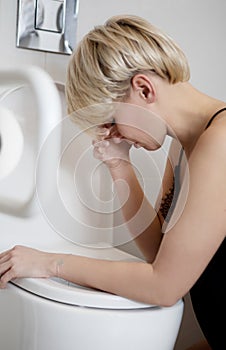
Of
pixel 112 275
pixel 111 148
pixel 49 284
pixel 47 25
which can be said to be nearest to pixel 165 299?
pixel 112 275

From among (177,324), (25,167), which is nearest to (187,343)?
(177,324)

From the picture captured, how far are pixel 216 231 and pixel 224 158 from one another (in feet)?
0.44

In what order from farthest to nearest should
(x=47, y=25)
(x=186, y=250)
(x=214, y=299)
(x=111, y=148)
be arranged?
1. (x=47, y=25)
2. (x=111, y=148)
3. (x=214, y=299)
4. (x=186, y=250)

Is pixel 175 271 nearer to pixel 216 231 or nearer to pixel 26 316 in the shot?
pixel 216 231

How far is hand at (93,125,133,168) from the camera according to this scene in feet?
3.58

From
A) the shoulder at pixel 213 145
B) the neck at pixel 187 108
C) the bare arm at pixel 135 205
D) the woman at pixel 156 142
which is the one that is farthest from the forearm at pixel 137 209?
the shoulder at pixel 213 145

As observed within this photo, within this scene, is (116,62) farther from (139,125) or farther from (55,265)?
(55,265)

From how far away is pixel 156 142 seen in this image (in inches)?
41.3

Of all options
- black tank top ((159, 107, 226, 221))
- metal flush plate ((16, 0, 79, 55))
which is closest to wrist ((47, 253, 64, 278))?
black tank top ((159, 107, 226, 221))

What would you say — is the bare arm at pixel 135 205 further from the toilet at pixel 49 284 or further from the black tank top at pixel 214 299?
the black tank top at pixel 214 299

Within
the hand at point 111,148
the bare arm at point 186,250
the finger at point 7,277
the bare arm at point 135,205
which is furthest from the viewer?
the bare arm at point 135,205

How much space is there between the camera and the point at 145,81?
36.4 inches

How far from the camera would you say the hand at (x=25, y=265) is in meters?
0.92

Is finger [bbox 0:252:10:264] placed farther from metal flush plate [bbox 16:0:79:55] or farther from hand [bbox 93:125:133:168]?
metal flush plate [bbox 16:0:79:55]
